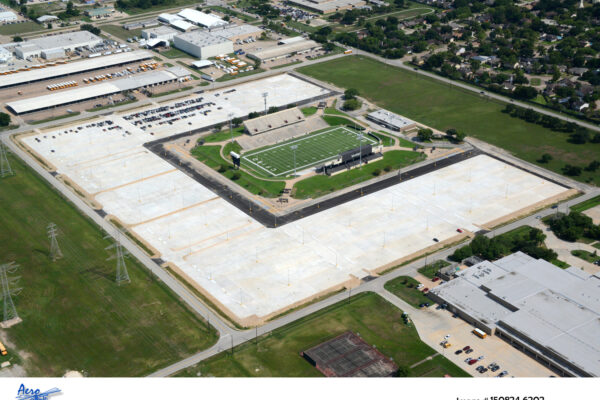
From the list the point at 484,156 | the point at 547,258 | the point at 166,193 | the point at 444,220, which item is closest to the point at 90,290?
the point at 166,193

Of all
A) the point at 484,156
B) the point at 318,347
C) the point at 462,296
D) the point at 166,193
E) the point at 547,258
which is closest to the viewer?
the point at 318,347

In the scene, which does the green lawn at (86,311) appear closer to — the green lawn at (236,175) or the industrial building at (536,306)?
the green lawn at (236,175)

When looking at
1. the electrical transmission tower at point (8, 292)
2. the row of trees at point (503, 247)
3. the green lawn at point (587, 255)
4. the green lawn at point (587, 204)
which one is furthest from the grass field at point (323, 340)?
the green lawn at point (587, 204)

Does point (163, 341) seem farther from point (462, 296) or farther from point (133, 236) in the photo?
point (462, 296)

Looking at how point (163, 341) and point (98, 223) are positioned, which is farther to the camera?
point (98, 223)

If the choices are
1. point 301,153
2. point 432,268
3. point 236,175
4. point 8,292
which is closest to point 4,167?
point 236,175

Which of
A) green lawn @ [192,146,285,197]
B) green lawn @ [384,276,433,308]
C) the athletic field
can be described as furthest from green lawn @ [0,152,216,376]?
the athletic field
